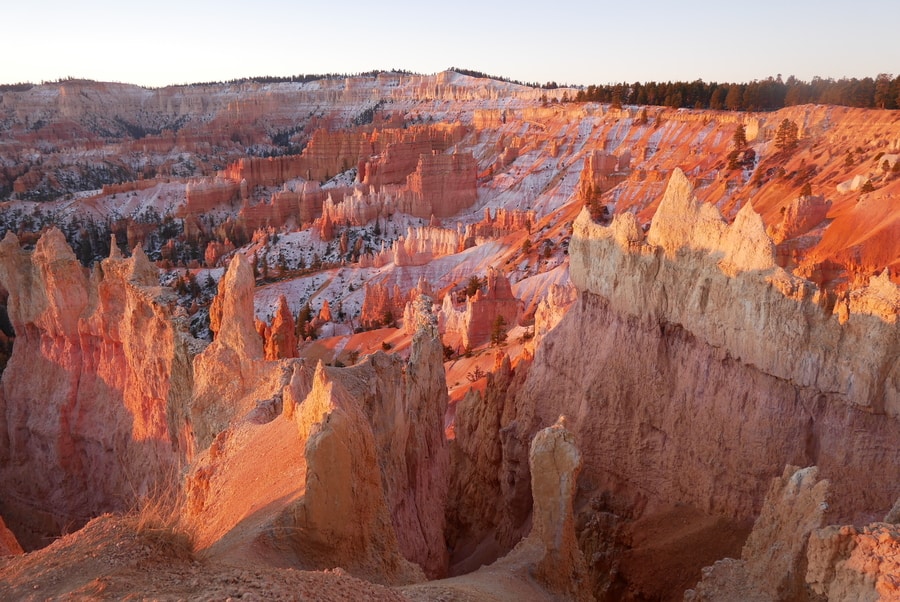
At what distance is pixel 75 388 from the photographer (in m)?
19.7

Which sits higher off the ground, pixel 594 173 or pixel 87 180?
pixel 594 173

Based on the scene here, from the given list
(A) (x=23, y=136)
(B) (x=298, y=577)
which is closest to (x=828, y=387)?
(B) (x=298, y=577)

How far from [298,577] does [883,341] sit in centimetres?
927

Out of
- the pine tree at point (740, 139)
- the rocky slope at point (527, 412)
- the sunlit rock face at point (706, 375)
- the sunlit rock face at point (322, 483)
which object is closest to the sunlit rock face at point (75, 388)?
the rocky slope at point (527, 412)

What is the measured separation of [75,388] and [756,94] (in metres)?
66.9

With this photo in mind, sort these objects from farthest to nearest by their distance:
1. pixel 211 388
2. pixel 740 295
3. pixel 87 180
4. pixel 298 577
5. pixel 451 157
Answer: pixel 87 180, pixel 451 157, pixel 211 388, pixel 740 295, pixel 298 577

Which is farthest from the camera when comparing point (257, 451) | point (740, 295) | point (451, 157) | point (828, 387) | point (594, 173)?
point (451, 157)

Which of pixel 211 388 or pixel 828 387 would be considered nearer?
pixel 828 387

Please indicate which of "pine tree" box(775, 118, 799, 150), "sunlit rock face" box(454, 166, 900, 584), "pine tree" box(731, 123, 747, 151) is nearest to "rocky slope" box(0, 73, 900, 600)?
"sunlit rock face" box(454, 166, 900, 584)

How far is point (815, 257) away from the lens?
835 inches

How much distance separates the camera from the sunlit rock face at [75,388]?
17.6 m

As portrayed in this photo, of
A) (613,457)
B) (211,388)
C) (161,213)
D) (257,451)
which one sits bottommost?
(161,213)

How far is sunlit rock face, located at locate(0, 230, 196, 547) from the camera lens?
1756cm

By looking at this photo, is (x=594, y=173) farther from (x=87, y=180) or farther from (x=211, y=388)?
(x=87, y=180)
